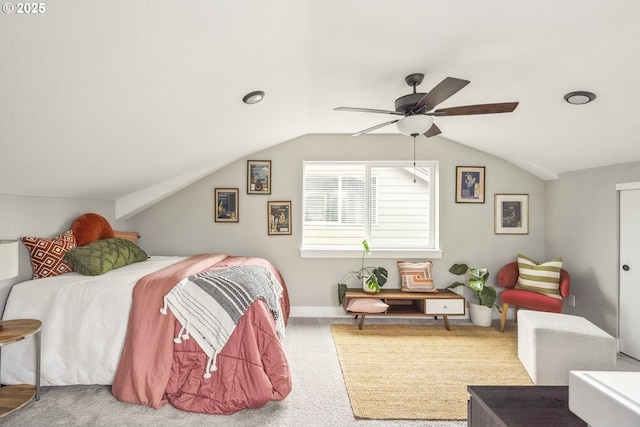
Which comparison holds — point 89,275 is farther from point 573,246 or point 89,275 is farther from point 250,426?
point 573,246

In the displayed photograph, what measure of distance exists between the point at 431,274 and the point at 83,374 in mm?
3574

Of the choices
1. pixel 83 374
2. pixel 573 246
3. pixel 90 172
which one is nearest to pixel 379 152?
pixel 573 246

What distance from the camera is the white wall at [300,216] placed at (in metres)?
4.09

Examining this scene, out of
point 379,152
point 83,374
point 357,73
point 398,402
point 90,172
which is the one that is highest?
point 357,73

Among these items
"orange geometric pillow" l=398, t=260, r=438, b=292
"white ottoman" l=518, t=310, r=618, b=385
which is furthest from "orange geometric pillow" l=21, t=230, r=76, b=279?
"white ottoman" l=518, t=310, r=618, b=385

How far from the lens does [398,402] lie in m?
2.25

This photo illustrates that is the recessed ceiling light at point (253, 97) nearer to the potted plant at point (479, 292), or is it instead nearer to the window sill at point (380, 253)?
the window sill at point (380, 253)

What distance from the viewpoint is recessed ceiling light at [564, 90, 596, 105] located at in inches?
91.7

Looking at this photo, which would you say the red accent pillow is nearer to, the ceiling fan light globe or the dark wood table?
the ceiling fan light globe

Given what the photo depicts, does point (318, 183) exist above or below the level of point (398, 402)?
above

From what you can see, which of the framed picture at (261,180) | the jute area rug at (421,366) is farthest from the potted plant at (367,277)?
the framed picture at (261,180)

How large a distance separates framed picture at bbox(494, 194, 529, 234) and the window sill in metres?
0.87

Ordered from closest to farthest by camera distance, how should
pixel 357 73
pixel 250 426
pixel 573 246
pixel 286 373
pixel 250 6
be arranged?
1. pixel 250 6
2. pixel 250 426
3. pixel 286 373
4. pixel 357 73
5. pixel 573 246

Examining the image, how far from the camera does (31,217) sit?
2713mm
